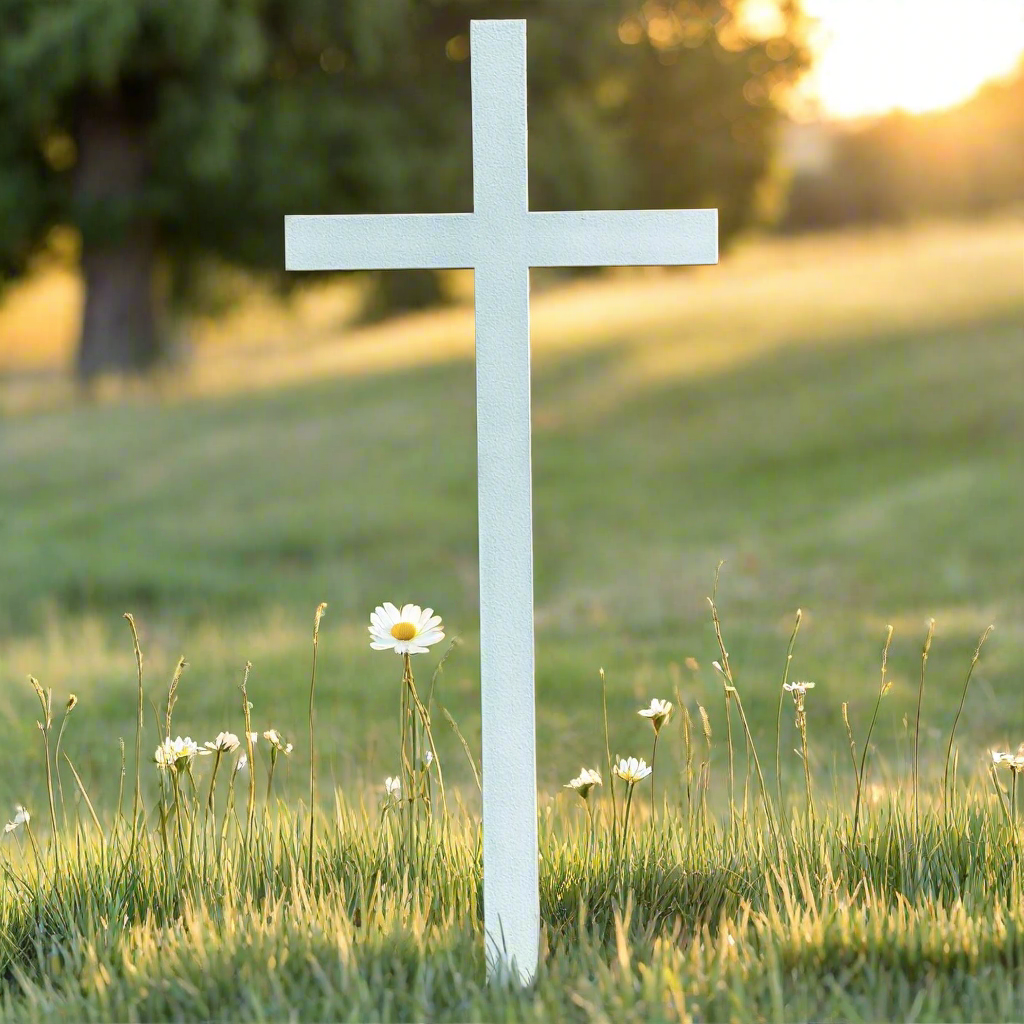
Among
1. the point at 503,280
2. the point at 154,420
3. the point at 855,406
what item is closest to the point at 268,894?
the point at 503,280

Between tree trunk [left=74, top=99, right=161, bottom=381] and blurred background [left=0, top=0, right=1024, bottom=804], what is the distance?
0.05 meters

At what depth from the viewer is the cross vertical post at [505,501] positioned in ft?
7.45

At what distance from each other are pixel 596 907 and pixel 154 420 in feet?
40.7

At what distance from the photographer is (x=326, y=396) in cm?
1455

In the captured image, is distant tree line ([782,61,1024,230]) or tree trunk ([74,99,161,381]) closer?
tree trunk ([74,99,161,381])

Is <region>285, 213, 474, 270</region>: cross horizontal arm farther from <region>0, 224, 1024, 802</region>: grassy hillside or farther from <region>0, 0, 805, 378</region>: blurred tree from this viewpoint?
<region>0, 0, 805, 378</region>: blurred tree

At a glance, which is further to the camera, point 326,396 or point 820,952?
point 326,396

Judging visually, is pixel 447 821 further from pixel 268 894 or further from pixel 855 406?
pixel 855 406

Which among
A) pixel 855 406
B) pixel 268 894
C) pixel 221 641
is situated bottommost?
pixel 268 894

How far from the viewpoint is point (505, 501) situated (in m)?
2.30

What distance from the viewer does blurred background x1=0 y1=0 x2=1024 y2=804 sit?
17.4ft

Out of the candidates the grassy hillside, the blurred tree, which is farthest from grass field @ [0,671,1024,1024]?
the blurred tree

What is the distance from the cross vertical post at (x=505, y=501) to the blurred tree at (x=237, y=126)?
535 inches

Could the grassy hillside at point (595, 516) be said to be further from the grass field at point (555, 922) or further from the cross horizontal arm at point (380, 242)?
the cross horizontal arm at point (380, 242)
